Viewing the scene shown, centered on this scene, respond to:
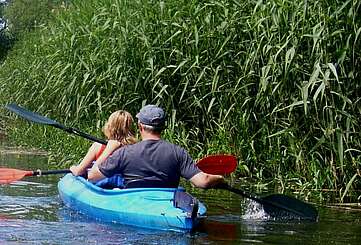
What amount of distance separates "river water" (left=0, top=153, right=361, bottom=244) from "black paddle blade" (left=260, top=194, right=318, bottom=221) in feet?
0.29

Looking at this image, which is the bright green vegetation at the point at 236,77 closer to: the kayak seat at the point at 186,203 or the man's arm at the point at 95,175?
the kayak seat at the point at 186,203

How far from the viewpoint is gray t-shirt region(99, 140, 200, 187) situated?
6203 mm

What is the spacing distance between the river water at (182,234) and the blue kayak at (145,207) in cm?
8

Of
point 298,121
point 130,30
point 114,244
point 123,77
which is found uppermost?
point 130,30

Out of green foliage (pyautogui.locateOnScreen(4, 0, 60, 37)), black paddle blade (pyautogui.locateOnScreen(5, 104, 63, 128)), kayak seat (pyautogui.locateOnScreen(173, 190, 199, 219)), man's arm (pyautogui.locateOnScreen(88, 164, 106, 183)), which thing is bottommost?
kayak seat (pyautogui.locateOnScreen(173, 190, 199, 219))

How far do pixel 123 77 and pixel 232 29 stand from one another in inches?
74.2

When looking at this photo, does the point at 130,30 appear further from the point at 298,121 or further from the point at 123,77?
the point at 298,121

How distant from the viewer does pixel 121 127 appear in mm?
7043

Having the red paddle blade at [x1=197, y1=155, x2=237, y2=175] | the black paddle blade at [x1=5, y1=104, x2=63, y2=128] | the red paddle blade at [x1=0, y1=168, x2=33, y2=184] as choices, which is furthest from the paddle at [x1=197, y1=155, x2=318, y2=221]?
the black paddle blade at [x1=5, y1=104, x2=63, y2=128]

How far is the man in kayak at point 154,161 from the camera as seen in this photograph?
244 inches

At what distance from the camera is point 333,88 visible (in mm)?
6910

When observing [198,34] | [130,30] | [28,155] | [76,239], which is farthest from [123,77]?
[76,239]

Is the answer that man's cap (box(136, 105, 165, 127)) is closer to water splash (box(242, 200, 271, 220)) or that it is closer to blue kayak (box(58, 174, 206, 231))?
blue kayak (box(58, 174, 206, 231))

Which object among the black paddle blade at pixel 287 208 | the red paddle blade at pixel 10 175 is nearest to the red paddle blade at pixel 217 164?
the black paddle blade at pixel 287 208
